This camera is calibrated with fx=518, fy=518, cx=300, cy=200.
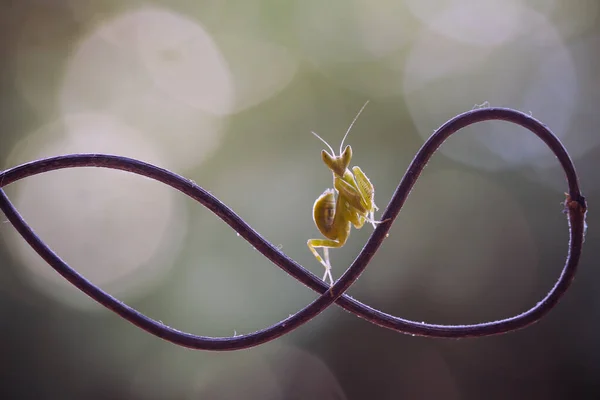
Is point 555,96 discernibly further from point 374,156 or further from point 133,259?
point 133,259

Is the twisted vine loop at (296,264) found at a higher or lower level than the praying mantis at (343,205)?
lower

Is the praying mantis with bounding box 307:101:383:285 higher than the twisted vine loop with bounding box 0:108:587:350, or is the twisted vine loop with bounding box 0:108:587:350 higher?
the praying mantis with bounding box 307:101:383:285

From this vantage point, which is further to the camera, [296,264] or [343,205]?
[343,205]

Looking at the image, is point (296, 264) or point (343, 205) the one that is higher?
point (343, 205)

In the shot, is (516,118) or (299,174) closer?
(516,118)

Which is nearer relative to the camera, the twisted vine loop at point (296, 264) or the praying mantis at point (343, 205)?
the twisted vine loop at point (296, 264)

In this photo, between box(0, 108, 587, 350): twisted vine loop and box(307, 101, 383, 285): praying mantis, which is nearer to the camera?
box(0, 108, 587, 350): twisted vine loop

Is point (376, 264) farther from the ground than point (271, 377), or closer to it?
farther from the ground

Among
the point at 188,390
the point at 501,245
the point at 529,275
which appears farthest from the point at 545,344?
the point at 188,390
